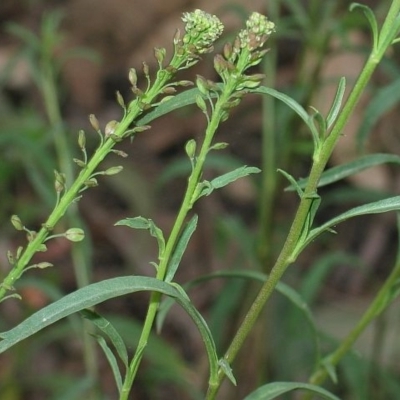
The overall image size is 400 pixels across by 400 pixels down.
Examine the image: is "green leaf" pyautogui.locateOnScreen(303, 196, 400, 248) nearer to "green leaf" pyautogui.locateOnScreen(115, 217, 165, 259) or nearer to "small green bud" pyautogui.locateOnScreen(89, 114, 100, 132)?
"green leaf" pyautogui.locateOnScreen(115, 217, 165, 259)

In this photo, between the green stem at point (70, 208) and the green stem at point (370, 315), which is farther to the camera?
the green stem at point (70, 208)

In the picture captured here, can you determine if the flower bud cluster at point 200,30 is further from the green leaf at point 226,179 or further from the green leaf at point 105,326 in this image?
the green leaf at point 105,326

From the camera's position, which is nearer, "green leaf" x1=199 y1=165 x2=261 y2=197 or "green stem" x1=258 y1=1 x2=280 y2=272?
"green leaf" x1=199 y1=165 x2=261 y2=197

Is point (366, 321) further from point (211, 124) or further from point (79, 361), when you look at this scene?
point (79, 361)

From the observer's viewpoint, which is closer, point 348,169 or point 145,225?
point 145,225

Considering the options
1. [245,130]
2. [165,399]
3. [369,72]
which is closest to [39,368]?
[165,399]

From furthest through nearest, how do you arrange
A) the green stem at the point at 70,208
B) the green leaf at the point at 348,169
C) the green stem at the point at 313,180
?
the green stem at the point at 70,208
the green leaf at the point at 348,169
the green stem at the point at 313,180

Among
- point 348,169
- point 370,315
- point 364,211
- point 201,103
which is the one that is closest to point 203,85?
point 201,103

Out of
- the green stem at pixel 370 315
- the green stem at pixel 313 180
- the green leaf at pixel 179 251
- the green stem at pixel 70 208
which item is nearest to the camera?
the green stem at pixel 313 180

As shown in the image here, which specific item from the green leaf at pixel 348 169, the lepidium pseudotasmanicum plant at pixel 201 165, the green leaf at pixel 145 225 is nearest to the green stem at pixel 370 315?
the green leaf at pixel 348 169

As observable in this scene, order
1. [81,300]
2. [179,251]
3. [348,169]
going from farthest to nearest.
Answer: [348,169], [179,251], [81,300]

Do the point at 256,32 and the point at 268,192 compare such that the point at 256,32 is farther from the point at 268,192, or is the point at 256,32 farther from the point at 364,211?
the point at 268,192

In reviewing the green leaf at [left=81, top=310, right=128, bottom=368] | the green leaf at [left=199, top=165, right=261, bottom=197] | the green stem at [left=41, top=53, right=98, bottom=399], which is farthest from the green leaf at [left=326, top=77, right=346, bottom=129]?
the green stem at [left=41, top=53, right=98, bottom=399]
